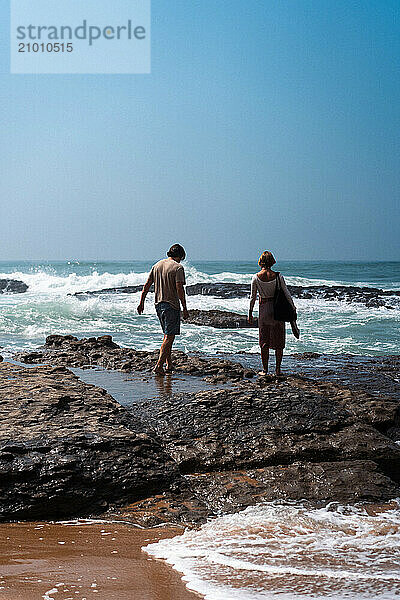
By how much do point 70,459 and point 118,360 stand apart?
452cm

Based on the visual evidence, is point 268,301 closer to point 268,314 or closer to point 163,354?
point 268,314

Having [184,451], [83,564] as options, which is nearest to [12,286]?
[184,451]

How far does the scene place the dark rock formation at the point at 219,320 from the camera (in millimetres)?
14961

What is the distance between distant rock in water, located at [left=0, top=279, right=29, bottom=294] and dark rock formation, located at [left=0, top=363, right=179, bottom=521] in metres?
27.5

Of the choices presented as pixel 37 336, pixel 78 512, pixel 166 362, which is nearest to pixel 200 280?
pixel 37 336

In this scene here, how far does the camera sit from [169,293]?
7.38m

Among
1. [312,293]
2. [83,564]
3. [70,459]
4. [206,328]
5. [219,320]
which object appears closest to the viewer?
[83,564]

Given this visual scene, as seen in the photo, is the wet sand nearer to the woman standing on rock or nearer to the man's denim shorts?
the man's denim shorts

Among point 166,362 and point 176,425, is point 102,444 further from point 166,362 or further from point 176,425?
point 166,362

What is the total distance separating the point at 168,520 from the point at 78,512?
2.05 feet

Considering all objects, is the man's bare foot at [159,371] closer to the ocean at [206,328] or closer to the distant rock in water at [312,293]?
the ocean at [206,328]

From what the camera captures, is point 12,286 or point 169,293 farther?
point 12,286

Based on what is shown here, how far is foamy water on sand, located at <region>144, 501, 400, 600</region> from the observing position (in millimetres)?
2668

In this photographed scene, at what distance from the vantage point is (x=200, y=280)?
3123 cm
